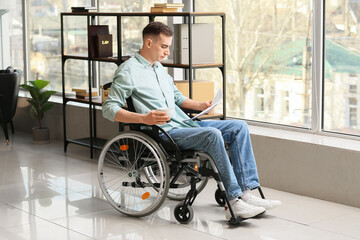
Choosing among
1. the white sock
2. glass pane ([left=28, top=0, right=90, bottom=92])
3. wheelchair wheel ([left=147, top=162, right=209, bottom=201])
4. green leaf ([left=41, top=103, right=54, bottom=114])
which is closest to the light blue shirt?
wheelchair wheel ([left=147, top=162, right=209, bottom=201])

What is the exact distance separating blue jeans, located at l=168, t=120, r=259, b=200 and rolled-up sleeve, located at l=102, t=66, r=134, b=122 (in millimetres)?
354

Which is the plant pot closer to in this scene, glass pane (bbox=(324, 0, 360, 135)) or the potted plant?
the potted plant

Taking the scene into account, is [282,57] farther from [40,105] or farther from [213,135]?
[40,105]

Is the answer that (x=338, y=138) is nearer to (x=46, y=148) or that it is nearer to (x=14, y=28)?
(x=46, y=148)

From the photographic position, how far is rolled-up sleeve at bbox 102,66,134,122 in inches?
151

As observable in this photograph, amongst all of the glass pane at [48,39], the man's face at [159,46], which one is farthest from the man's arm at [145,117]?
the glass pane at [48,39]

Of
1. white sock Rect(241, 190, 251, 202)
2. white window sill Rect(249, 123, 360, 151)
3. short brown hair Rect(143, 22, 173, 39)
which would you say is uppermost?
short brown hair Rect(143, 22, 173, 39)

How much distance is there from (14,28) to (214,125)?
4.76 meters

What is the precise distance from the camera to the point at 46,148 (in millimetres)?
6324

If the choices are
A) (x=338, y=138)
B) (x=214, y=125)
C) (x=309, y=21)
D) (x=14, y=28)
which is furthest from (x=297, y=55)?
(x=14, y=28)

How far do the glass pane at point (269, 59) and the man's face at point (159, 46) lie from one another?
1297 mm

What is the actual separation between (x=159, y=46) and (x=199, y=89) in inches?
40.9

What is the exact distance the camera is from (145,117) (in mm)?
3732

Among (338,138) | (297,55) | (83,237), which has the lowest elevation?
(83,237)
